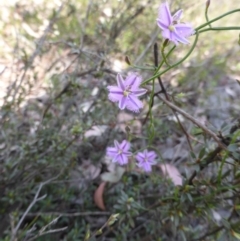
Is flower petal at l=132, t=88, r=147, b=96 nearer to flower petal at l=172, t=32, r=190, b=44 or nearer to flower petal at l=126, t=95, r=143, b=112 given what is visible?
flower petal at l=126, t=95, r=143, b=112

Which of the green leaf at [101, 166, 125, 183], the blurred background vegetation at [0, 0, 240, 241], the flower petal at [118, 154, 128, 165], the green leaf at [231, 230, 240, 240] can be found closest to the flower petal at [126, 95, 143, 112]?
the blurred background vegetation at [0, 0, 240, 241]

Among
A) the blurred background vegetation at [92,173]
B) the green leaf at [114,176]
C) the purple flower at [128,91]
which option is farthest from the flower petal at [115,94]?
the green leaf at [114,176]

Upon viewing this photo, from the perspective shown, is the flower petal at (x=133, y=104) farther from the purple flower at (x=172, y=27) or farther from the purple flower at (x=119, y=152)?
the purple flower at (x=119, y=152)

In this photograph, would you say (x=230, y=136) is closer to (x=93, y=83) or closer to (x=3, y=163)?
(x=3, y=163)

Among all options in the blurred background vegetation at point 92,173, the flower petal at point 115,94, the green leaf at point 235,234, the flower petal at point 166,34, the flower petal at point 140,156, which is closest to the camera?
the flower petal at point 166,34

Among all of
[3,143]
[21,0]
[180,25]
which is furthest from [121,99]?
[21,0]


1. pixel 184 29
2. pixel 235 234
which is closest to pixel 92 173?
pixel 235 234

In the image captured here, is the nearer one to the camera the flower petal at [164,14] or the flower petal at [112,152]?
the flower petal at [164,14]

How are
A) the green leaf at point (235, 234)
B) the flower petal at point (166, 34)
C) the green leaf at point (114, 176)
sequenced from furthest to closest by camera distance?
the green leaf at point (114, 176), the green leaf at point (235, 234), the flower petal at point (166, 34)
